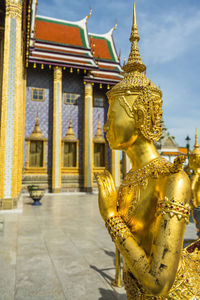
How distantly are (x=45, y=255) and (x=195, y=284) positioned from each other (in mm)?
3221

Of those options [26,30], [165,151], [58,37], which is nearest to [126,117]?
[26,30]

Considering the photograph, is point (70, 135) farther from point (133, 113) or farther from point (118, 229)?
point (118, 229)

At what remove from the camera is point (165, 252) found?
3.49 ft

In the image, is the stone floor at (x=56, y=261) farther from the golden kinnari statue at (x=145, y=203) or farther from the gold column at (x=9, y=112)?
the golden kinnari statue at (x=145, y=203)

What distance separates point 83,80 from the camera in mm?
15781

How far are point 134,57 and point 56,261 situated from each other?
3284 mm

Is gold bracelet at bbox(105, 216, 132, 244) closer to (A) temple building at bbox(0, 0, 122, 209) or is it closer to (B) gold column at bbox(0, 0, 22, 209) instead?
(B) gold column at bbox(0, 0, 22, 209)

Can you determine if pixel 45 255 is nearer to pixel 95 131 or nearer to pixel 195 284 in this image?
pixel 195 284

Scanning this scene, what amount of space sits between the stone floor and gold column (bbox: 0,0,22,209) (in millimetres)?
1444

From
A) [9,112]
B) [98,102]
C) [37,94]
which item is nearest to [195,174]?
[9,112]

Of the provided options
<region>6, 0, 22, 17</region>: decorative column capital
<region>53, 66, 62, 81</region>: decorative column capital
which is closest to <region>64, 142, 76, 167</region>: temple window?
<region>53, 66, 62, 81</region>: decorative column capital

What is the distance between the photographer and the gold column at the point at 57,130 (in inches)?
552

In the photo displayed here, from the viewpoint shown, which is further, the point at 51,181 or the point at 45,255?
the point at 51,181

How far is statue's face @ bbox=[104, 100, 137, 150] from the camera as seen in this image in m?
1.36
